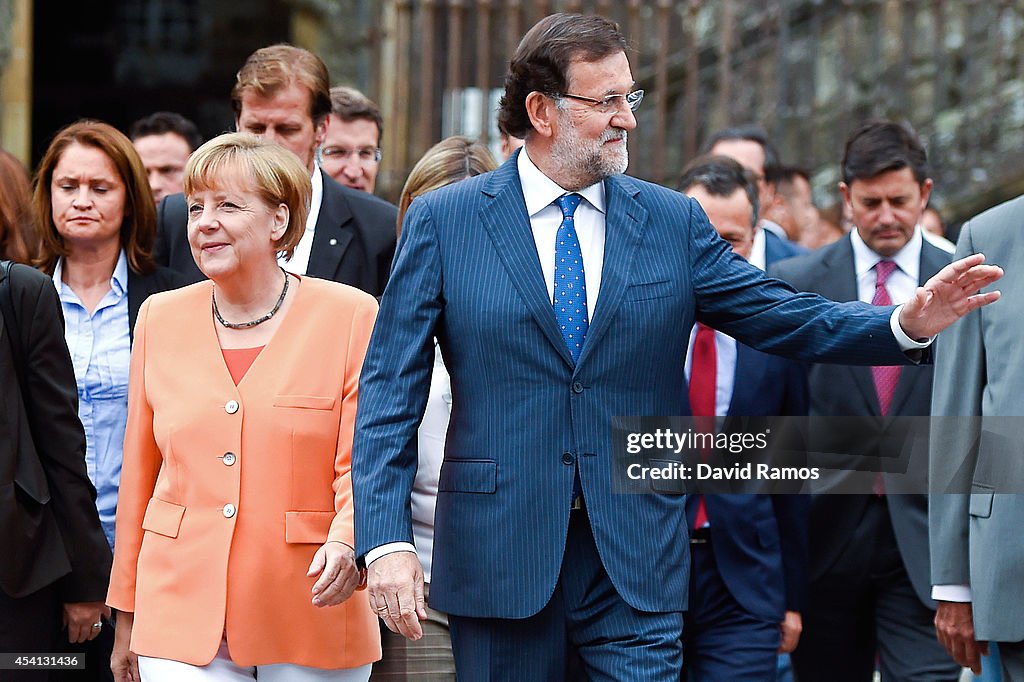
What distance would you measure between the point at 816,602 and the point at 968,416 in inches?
46.8

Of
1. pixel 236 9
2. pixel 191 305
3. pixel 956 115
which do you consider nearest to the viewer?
pixel 191 305

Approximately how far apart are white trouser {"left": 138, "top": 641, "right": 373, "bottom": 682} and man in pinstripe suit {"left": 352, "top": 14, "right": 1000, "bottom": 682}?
0.41 meters

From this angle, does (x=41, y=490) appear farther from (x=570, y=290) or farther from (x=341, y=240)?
(x=570, y=290)

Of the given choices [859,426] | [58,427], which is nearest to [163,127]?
[58,427]

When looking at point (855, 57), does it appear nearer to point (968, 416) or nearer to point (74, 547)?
point (968, 416)

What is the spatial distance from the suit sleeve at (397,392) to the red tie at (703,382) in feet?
5.05

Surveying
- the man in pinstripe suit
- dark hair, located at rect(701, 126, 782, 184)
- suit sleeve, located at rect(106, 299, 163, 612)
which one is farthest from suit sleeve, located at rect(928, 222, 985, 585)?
dark hair, located at rect(701, 126, 782, 184)

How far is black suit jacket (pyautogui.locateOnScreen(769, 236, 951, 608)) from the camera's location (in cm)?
517

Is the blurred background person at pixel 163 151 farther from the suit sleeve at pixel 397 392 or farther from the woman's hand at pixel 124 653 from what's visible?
the suit sleeve at pixel 397 392

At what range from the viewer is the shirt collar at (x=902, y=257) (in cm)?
548

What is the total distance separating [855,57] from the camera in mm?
11102

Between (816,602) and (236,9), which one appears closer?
(816,602)

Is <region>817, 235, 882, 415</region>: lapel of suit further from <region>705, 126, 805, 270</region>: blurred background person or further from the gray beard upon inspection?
the gray beard

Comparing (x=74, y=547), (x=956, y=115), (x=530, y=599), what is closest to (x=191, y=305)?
(x=74, y=547)
